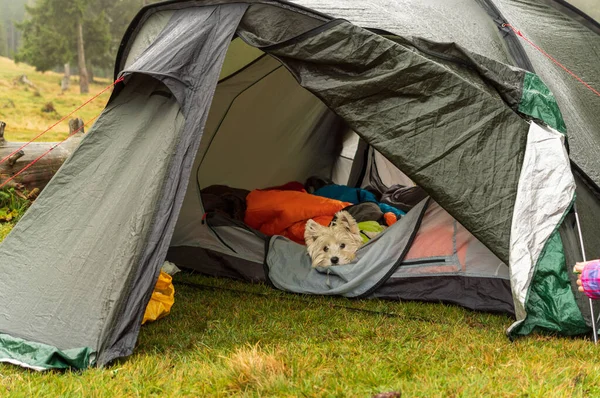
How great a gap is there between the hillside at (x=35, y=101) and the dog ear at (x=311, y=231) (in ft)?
44.1

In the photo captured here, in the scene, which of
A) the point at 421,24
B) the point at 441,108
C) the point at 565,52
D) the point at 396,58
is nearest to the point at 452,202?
the point at 441,108

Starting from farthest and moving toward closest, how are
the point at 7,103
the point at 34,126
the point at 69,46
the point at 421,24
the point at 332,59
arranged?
the point at 69,46 → the point at 7,103 → the point at 34,126 → the point at 421,24 → the point at 332,59

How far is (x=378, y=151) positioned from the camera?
385 centimetres

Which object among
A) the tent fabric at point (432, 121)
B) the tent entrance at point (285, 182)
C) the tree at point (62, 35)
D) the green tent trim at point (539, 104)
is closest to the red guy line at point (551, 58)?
the green tent trim at point (539, 104)

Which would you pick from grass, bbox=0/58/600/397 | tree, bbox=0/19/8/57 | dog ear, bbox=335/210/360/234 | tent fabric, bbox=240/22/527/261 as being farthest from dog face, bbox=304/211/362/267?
tree, bbox=0/19/8/57

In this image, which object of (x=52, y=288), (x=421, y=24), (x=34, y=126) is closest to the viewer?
(x=52, y=288)

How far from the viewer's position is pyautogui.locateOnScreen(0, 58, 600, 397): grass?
272 cm

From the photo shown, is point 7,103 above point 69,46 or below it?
below

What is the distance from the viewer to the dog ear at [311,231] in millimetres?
4805

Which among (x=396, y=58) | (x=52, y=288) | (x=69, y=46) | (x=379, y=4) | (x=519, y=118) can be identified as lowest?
(x=69, y=46)

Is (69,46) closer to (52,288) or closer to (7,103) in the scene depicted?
(7,103)

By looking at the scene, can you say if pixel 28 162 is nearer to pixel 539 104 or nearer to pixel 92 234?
pixel 92 234

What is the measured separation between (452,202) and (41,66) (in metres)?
23.7

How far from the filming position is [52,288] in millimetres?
3387
